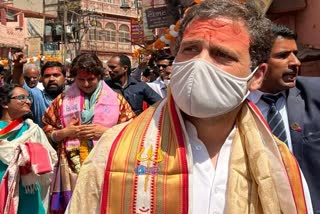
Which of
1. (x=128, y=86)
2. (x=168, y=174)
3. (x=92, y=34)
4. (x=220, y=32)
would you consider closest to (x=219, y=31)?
(x=220, y=32)

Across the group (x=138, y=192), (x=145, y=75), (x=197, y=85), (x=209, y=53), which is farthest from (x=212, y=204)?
(x=145, y=75)

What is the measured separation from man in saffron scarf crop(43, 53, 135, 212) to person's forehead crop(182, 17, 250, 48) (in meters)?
2.24

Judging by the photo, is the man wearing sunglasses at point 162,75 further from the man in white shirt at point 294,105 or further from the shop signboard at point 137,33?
the shop signboard at point 137,33

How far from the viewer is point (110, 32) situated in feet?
175

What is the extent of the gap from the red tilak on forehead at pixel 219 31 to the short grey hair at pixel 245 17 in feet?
0.09

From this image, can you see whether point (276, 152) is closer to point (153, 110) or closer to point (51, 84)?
point (153, 110)

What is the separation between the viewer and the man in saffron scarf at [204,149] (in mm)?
1604

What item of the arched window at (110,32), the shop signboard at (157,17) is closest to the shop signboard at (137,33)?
the shop signboard at (157,17)

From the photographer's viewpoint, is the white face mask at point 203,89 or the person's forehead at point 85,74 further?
the person's forehead at point 85,74

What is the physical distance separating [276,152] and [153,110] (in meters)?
0.45

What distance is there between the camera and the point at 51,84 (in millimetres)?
5098

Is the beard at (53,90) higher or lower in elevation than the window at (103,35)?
lower

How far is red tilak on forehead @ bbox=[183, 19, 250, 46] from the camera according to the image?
166 centimetres

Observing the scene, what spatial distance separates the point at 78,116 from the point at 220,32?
244 centimetres
